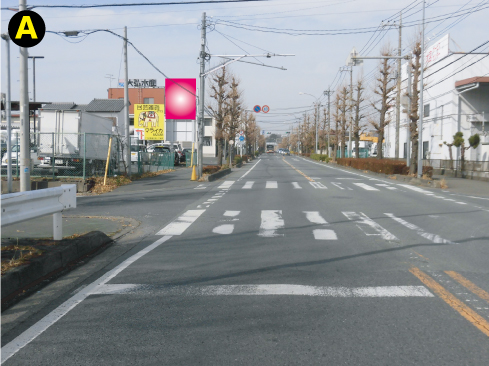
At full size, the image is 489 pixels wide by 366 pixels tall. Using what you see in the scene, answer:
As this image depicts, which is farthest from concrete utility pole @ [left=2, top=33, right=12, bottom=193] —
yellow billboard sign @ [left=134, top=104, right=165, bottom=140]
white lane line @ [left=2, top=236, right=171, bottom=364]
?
yellow billboard sign @ [left=134, top=104, right=165, bottom=140]

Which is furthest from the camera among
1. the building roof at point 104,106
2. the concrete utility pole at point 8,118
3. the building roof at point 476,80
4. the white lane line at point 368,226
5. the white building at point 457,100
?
the building roof at point 104,106

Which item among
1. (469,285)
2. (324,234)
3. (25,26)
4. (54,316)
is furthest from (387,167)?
(54,316)

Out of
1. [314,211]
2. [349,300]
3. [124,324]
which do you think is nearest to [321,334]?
[349,300]

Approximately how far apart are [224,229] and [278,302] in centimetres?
496

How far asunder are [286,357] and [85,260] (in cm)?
423

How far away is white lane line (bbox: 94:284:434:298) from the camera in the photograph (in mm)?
5164

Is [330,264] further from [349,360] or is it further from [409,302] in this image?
[349,360]

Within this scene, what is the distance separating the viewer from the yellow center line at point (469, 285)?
16.9 feet

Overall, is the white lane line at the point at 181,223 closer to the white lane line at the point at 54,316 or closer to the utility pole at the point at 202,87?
the white lane line at the point at 54,316

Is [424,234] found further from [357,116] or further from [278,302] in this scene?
[357,116]

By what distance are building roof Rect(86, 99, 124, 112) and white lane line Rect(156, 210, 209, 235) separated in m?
54.1

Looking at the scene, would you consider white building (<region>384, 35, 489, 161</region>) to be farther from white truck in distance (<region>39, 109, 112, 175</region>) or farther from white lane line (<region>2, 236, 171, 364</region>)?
white lane line (<region>2, 236, 171, 364</region>)

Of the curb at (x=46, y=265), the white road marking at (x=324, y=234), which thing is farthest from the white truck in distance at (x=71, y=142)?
the curb at (x=46, y=265)

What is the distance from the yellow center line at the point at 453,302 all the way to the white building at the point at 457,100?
3110 cm
